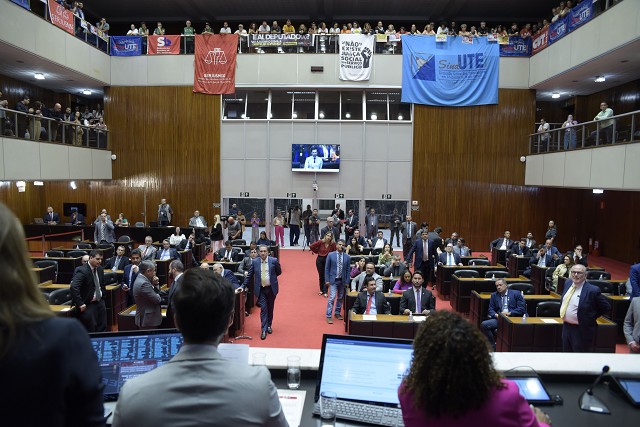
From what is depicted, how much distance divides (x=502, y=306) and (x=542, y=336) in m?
0.86

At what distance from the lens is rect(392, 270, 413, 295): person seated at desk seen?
8.97 m

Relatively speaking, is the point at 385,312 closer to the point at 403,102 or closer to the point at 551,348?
the point at 551,348

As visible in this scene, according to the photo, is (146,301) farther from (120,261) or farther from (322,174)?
(322,174)

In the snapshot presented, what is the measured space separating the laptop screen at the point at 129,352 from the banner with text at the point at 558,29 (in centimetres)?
1811

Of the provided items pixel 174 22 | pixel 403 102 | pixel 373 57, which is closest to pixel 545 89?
pixel 403 102

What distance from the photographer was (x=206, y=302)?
1.55m

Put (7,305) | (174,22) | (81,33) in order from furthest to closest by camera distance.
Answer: (174,22), (81,33), (7,305)

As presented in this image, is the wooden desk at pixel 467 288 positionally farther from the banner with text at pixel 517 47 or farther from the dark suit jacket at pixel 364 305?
the banner with text at pixel 517 47

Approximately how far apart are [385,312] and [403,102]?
13.0 metres

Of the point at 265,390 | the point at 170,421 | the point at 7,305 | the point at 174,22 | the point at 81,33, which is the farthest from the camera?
the point at 174,22

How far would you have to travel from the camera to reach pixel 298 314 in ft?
33.1

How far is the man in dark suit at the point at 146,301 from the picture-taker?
636 centimetres

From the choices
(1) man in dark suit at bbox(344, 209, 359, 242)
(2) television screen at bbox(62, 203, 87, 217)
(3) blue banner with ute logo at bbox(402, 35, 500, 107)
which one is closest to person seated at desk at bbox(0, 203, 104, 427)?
(1) man in dark suit at bbox(344, 209, 359, 242)

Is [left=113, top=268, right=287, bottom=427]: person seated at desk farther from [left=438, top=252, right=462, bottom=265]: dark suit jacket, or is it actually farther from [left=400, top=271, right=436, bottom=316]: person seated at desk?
[left=438, top=252, right=462, bottom=265]: dark suit jacket
